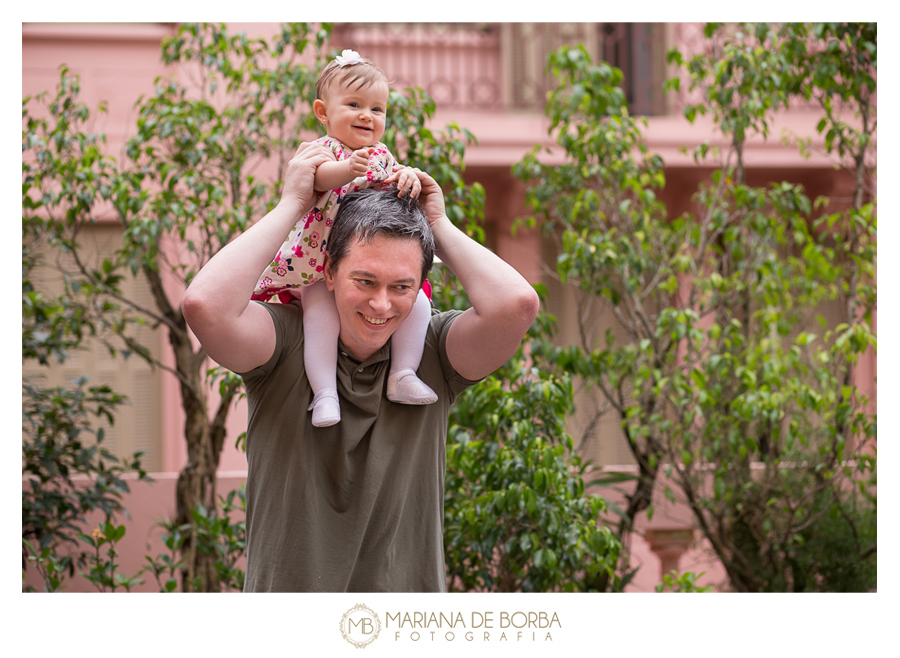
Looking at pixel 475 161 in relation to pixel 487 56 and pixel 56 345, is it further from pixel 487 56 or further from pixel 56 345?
pixel 56 345

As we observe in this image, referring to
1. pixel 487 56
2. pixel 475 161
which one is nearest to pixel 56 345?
pixel 475 161

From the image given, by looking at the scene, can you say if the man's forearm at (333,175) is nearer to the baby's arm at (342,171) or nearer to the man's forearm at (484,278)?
the baby's arm at (342,171)

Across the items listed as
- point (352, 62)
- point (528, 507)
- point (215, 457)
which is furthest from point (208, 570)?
point (352, 62)

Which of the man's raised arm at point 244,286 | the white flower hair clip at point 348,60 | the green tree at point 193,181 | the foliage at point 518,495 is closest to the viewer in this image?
the man's raised arm at point 244,286

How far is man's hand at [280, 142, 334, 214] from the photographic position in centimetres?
171

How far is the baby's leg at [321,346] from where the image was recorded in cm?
175

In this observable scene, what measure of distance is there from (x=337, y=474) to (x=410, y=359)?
0.95 feet

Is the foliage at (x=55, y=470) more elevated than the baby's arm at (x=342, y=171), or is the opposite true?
the baby's arm at (x=342, y=171)

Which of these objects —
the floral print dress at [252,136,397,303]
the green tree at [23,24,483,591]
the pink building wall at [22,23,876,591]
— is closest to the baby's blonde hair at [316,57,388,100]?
the floral print dress at [252,136,397,303]

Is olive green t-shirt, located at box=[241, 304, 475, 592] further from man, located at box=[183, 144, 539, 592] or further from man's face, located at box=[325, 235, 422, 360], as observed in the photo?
man's face, located at box=[325, 235, 422, 360]

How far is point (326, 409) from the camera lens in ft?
5.69
